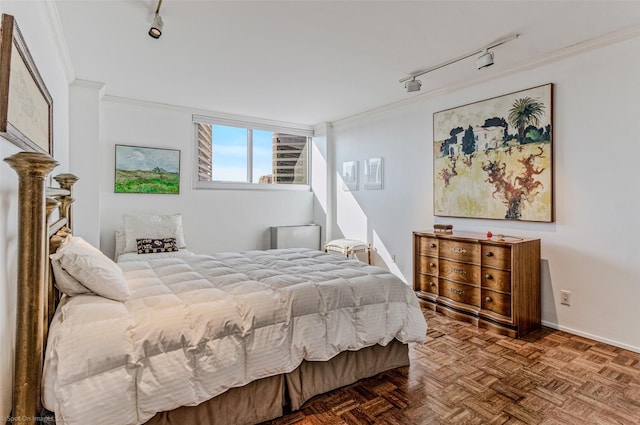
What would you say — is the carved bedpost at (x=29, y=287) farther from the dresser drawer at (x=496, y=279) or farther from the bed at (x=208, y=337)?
the dresser drawer at (x=496, y=279)

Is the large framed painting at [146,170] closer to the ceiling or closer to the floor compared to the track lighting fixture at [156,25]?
closer to the floor

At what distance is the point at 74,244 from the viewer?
1.95 metres

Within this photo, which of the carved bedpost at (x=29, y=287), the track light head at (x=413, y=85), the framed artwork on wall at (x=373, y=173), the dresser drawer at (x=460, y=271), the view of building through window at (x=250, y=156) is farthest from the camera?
the view of building through window at (x=250, y=156)

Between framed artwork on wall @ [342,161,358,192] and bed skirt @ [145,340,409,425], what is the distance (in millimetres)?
3312

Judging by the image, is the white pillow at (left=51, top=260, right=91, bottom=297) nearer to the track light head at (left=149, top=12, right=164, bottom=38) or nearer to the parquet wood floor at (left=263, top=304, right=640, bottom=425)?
the parquet wood floor at (left=263, top=304, right=640, bottom=425)

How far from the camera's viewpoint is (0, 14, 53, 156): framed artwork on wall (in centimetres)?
146

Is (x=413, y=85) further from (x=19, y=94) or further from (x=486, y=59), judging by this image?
(x=19, y=94)

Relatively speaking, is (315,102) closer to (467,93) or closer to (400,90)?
(400,90)

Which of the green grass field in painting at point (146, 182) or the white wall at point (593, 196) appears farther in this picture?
the green grass field in painting at point (146, 182)

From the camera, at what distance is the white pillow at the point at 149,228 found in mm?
4125

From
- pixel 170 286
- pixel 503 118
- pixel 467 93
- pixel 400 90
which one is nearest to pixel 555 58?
pixel 503 118

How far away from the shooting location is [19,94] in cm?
170

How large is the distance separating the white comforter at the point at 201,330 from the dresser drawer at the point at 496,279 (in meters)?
1.14

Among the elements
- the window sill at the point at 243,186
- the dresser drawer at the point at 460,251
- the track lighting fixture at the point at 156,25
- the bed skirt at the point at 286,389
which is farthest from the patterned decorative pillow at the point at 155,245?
the dresser drawer at the point at 460,251
